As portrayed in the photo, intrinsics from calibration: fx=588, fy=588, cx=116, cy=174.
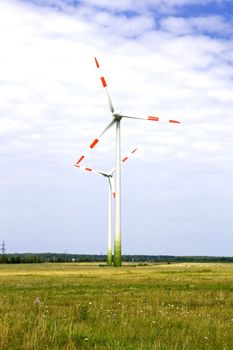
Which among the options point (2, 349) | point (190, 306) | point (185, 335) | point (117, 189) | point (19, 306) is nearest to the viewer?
point (2, 349)

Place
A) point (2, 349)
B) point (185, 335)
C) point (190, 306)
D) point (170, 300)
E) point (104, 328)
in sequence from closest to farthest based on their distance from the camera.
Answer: point (2, 349), point (185, 335), point (104, 328), point (190, 306), point (170, 300)

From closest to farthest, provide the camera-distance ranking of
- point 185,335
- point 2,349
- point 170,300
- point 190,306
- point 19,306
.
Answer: point 2,349
point 185,335
point 19,306
point 190,306
point 170,300

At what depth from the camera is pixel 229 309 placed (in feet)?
64.6

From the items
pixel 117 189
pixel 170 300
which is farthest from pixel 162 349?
pixel 117 189

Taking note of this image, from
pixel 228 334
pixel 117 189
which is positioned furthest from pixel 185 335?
pixel 117 189

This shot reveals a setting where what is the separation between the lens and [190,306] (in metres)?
21.3

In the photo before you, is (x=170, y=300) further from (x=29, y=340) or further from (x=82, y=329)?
(x=29, y=340)

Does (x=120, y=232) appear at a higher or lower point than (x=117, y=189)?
lower

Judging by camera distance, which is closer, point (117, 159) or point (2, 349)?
point (2, 349)

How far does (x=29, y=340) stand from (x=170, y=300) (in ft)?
42.3

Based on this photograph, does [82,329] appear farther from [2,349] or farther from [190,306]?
[190,306]

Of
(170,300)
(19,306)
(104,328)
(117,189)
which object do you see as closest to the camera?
(104,328)

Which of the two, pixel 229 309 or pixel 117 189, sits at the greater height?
pixel 117 189

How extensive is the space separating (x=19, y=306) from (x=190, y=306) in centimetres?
619
